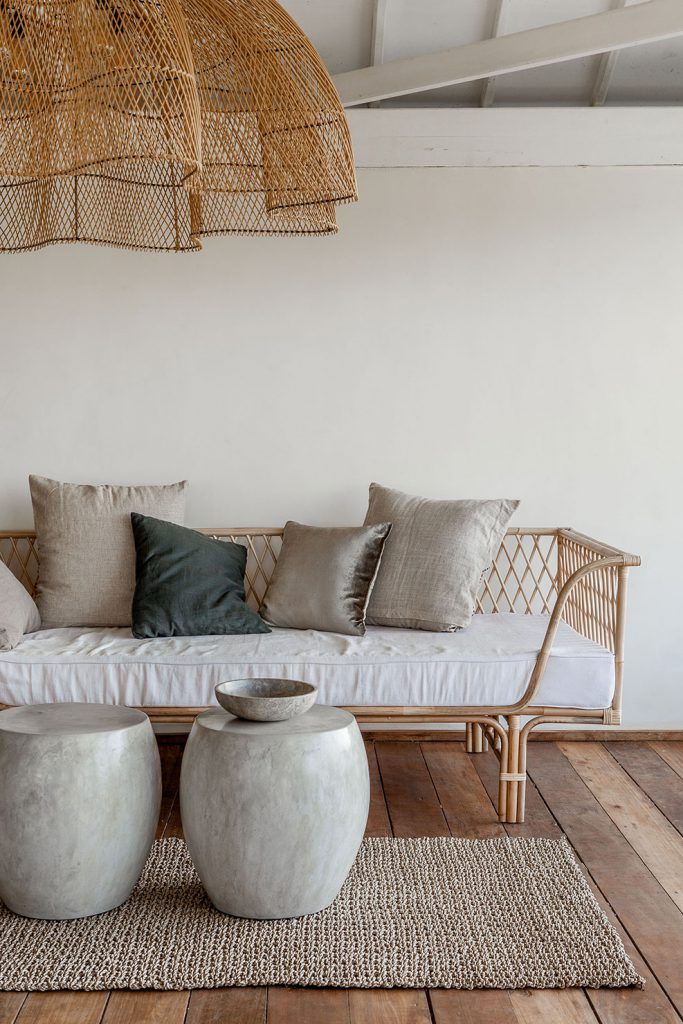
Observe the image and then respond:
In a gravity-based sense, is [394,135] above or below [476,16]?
below

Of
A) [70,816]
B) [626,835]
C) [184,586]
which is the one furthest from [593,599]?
[70,816]

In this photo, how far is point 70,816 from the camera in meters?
2.22

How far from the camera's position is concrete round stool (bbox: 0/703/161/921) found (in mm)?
2217

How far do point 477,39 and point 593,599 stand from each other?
2161 mm

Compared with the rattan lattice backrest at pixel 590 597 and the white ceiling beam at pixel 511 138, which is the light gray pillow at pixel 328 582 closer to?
the rattan lattice backrest at pixel 590 597

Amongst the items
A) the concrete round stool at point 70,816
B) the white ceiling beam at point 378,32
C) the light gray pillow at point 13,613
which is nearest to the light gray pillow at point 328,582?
the light gray pillow at point 13,613

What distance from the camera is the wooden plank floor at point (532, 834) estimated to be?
78.2 inches

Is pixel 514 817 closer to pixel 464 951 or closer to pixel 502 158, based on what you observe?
pixel 464 951

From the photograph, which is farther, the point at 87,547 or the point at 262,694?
the point at 87,547

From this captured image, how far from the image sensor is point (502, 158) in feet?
12.7

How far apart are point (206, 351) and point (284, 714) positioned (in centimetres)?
198

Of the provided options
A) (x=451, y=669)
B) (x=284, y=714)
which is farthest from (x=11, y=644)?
(x=451, y=669)

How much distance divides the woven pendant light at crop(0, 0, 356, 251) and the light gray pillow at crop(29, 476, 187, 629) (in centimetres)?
125

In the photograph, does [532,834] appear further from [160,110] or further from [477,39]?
[477,39]
